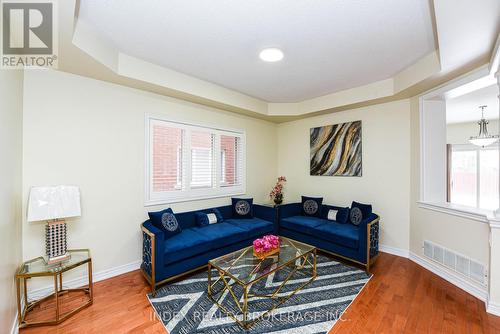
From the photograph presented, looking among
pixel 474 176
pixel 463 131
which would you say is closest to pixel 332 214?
pixel 474 176

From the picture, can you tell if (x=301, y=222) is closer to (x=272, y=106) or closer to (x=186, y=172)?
(x=186, y=172)

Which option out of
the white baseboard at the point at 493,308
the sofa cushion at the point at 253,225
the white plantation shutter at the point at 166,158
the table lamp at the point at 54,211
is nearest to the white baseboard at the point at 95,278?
the table lamp at the point at 54,211

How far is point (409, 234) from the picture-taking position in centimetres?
338

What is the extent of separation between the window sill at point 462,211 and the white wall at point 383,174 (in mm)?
382

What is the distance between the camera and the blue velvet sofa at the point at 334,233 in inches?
114

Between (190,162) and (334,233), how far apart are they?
2.54 meters

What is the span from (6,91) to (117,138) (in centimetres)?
118

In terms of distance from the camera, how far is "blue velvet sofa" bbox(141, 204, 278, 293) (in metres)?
2.43

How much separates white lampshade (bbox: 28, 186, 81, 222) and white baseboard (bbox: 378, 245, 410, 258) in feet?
14.4

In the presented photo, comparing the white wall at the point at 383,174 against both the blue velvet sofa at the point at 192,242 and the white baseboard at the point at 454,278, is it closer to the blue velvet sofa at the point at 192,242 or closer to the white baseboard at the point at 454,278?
the white baseboard at the point at 454,278

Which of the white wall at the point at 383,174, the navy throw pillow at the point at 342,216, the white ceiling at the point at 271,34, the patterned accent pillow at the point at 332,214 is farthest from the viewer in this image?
the patterned accent pillow at the point at 332,214

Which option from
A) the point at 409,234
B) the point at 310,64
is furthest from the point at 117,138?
the point at 409,234

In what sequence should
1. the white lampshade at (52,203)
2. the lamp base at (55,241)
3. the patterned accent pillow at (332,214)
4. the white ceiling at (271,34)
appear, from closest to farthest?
the white ceiling at (271,34), the white lampshade at (52,203), the lamp base at (55,241), the patterned accent pillow at (332,214)
